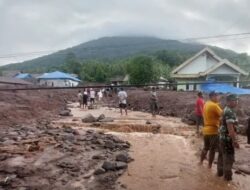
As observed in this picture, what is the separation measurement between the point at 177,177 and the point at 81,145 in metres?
5.20

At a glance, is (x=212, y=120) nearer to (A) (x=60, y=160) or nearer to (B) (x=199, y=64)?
(A) (x=60, y=160)

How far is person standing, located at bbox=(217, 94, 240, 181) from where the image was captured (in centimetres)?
891

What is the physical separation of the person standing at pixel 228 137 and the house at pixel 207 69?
34.1 meters

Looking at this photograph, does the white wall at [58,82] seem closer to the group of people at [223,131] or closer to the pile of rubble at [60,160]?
the pile of rubble at [60,160]

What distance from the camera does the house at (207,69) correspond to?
1725 inches

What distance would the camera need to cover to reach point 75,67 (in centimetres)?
8306

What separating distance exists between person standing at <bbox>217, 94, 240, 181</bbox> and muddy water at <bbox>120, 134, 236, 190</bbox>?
Result: 479mm

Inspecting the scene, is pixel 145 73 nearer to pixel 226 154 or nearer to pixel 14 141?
pixel 14 141

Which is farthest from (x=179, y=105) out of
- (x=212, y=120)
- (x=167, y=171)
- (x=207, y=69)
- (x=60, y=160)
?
(x=212, y=120)

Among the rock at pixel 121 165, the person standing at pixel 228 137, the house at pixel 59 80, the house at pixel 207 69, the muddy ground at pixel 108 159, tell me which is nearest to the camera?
the person standing at pixel 228 137

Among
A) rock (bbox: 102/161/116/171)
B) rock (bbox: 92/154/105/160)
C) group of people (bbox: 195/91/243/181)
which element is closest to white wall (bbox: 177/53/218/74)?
rock (bbox: 92/154/105/160)

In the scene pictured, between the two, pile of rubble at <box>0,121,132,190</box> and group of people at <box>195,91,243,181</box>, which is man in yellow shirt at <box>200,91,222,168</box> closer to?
group of people at <box>195,91,243,181</box>

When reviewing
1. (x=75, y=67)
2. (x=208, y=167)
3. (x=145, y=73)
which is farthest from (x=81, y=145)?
(x=75, y=67)

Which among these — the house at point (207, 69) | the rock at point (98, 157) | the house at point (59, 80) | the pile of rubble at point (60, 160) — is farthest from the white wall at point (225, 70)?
the rock at point (98, 157)
